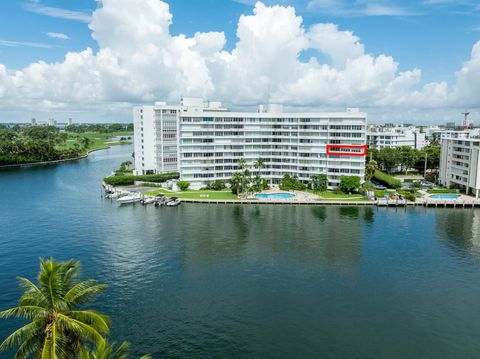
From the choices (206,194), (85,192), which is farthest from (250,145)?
(85,192)

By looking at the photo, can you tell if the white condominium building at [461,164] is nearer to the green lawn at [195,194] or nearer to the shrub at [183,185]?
the green lawn at [195,194]

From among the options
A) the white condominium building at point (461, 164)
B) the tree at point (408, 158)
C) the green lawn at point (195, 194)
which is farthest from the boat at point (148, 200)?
the tree at point (408, 158)

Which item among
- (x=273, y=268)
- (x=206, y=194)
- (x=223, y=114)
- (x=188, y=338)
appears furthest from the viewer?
(x=223, y=114)

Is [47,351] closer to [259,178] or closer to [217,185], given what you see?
[217,185]

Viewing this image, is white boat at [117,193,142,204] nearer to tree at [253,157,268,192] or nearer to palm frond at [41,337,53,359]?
tree at [253,157,268,192]

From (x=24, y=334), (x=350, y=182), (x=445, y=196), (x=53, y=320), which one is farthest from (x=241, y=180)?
(x=24, y=334)

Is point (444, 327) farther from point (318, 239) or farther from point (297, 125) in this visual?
point (297, 125)

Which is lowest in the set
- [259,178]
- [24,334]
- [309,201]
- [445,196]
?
[309,201]
